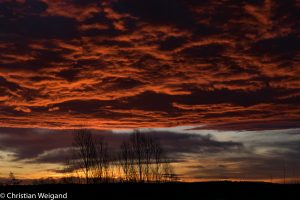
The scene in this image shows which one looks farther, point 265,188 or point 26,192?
point 265,188

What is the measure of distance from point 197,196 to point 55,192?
11996 millimetres

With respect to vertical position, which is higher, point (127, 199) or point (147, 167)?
point (147, 167)

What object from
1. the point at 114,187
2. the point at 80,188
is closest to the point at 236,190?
the point at 114,187

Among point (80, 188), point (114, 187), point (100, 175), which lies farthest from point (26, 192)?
point (100, 175)

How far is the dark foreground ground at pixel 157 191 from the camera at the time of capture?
39344 mm

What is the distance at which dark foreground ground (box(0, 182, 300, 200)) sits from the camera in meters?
39.3

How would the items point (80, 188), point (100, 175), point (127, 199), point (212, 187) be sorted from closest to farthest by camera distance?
point (127, 199) → point (80, 188) → point (212, 187) → point (100, 175)

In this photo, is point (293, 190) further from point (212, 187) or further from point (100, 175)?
point (100, 175)

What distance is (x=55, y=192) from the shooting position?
1561 inches

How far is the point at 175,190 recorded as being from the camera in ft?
142

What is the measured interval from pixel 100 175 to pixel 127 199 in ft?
114

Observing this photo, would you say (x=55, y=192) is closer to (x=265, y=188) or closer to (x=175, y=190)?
(x=175, y=190)

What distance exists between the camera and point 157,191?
42.1 metres

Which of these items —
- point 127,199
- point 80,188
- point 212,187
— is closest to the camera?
point 127,199
